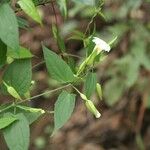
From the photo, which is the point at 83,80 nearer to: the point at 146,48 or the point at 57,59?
the point at 57,59

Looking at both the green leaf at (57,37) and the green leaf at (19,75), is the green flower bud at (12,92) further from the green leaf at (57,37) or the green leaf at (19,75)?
the green leaf at (57,37)

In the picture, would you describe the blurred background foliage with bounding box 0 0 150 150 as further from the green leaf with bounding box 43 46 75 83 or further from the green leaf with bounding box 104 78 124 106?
the green leaf with bounding box 43 46 75 83

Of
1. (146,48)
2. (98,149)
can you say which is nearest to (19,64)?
(146,48)

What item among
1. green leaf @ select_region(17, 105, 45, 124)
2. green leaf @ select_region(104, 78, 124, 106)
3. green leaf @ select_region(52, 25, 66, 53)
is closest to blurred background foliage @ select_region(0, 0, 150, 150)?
green leaf @ select_region(104, 78, 124, 106)

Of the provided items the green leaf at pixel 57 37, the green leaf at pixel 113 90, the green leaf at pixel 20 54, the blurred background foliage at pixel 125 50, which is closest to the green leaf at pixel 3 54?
the green leaf at pixel 20 54

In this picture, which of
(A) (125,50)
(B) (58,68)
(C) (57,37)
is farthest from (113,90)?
(B) (58,68)

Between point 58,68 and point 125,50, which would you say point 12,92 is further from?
point 125,50
